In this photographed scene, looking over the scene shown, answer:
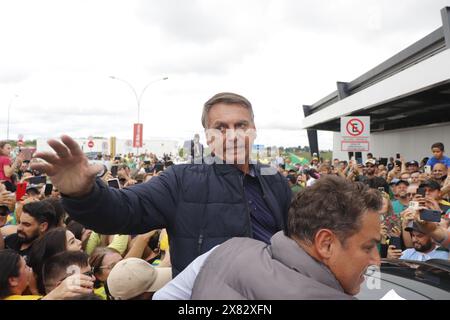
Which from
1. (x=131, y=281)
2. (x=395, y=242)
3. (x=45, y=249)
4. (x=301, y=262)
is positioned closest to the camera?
(x=301, y=262)

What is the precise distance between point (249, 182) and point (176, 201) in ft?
1.19

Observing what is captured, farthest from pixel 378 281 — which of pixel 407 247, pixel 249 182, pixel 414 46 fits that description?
pixel 414 46

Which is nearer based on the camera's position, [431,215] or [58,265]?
[58,265]

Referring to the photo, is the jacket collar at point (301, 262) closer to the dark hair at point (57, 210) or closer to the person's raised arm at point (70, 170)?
the person's raised arm at point (70, 170)

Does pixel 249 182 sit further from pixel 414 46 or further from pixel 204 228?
pixel 414 46

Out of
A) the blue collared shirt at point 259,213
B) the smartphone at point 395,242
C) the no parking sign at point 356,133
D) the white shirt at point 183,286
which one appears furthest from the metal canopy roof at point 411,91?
the white shirt at point 183,286

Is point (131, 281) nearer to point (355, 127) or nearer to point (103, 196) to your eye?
point (103, 196)

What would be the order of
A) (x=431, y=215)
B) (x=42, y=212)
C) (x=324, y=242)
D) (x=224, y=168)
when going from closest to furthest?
(x=324, y=242)
(x=224, y=168)
(x=431, y=215)
(x=42, y=212)

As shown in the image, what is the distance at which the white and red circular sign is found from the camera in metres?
9.30

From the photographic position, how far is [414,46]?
1925 centimetres

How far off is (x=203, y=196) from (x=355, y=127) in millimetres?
8355

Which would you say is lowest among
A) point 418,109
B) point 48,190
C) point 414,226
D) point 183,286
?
point 414,226

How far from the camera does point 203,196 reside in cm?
171

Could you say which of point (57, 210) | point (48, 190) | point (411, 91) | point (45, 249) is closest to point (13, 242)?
point (57, 210)
